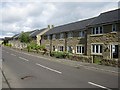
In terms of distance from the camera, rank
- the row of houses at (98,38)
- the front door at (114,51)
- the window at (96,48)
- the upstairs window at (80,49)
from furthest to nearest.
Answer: the upstairs window at (80,49) → the window at (96,48) → the row of houses at (98,38) → the front door at (114,51)

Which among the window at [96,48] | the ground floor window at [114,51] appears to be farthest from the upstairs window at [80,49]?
the ground floor window at [114,51]

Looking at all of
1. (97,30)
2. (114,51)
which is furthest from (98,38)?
(114,51)

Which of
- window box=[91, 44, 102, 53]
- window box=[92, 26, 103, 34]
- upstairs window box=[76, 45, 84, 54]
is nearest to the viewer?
window box=[91, 44, 102, 53]

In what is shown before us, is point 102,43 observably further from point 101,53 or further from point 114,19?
point 114,19

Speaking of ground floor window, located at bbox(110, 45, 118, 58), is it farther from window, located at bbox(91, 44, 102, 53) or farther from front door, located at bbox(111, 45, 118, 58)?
window, located at bbox(91, 44, 102, 53)

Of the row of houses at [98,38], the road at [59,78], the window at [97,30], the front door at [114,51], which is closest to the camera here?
the road at [59,78]

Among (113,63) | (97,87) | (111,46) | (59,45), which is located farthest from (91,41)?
(97,87)

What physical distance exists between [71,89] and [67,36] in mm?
33568

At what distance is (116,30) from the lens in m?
27.0

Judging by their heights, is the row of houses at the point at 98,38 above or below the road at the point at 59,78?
above

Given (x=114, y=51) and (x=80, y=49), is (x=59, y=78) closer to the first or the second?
(x=114, y=51)

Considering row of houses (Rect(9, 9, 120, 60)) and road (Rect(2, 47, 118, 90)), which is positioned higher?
row of houses (Rect(9, 9, 120, 60))

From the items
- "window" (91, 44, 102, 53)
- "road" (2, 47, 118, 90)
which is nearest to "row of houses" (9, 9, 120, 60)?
"window" (91, 44, 102, 53)

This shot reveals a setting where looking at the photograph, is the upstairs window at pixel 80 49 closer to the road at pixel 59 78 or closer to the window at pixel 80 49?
the window at pixel 80 49
